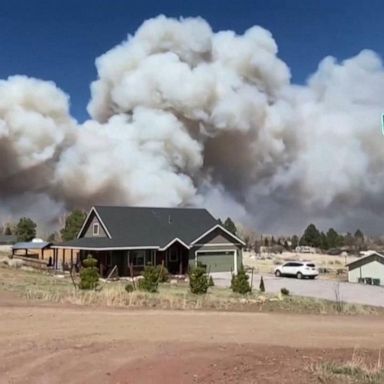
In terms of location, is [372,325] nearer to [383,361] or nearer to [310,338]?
[310,338]

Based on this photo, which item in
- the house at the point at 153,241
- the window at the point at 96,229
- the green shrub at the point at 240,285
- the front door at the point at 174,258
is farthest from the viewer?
the front door at the point at 174,258

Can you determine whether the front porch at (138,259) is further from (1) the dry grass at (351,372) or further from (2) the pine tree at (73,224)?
(1) the dry grass at (351,372)

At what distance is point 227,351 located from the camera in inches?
336

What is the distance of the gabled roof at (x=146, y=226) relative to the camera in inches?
1467

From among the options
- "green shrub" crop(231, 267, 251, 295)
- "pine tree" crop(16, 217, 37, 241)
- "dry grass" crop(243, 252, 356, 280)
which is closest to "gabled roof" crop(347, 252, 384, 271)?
"dry grass" crop(243, 252, 356, 280)

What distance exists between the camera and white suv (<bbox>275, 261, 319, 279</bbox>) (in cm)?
4056

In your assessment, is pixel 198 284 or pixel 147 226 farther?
pixel 147 226

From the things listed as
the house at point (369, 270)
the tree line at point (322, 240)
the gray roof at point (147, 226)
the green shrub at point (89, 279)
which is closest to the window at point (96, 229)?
the gray roof at point (147, 226)

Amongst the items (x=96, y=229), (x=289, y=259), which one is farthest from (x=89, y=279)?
(x=289, y=259)

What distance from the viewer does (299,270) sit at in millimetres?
41000

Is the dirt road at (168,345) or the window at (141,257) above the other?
the window at (141,257)

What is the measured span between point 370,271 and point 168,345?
32.9 metres

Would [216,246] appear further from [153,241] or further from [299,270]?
[299,270]

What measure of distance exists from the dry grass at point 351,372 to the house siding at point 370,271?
3291cm
